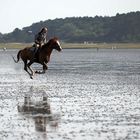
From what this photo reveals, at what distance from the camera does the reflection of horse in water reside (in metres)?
17.9

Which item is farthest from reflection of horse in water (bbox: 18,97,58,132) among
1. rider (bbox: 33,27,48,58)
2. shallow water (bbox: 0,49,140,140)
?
rider (bbox: 33,27,48,58)

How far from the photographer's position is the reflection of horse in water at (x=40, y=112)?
17906 mm

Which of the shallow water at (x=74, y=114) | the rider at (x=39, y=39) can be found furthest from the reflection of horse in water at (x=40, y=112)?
the rider at (x=39, y=39)

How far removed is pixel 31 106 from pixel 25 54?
16.0 metres

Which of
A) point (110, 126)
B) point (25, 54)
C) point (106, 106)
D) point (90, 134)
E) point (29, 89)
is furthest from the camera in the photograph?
point (25, 54)

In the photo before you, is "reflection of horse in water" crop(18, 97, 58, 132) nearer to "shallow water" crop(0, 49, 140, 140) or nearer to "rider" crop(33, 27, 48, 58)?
"shallow water" crop(0, 49, 140, 140)

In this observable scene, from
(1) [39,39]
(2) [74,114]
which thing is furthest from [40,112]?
(1) [39,39]

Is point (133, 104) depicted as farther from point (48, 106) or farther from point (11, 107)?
point (11, 107)

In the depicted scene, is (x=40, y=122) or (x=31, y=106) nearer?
(x=40, y=122)

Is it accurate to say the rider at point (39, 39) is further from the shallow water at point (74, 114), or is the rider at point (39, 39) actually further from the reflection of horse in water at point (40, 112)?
the reflection of horse in water at point (40, 112)

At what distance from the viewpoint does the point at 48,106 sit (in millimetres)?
22781

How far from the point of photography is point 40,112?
21.0 meters

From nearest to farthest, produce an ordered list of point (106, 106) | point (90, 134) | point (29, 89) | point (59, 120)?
point (90, 134)
point (59, 120)
point (106, 106)
point (29, 89)

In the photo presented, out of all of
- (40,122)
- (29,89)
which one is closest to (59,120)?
(40,122)
